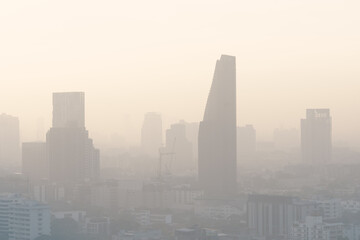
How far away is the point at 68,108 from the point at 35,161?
3.64 m

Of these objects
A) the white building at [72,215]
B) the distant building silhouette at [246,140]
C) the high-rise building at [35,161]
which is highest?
the distant building silhouette at [246,140]

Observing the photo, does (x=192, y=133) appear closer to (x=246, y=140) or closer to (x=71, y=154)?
(x=246, y=140)

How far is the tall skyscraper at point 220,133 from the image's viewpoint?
3466 cm

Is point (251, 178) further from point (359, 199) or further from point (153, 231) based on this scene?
point (153, 231)

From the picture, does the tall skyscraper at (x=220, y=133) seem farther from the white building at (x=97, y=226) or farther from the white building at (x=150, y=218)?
the white building at (x=97, y=226)

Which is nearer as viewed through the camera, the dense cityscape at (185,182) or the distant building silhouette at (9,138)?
the dense cityscape at (185,182)

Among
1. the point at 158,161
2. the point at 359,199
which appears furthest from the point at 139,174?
the point at 359,199

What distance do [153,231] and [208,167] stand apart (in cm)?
1371

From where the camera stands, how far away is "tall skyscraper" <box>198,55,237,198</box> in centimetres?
3466

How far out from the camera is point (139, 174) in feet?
141

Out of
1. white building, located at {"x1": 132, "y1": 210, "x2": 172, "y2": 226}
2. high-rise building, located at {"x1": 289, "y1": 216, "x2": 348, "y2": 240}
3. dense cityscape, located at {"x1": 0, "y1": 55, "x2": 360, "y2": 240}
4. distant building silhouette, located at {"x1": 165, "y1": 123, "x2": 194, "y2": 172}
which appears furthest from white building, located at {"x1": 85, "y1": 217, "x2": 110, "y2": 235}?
distant building silhouette, located at {"x1": 165, "y1": 123, "x2": 194, "y2": 172}

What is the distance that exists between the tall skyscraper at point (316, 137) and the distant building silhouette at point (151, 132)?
25.0 ft

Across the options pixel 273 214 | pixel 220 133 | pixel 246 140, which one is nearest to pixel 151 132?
pixel 246 140

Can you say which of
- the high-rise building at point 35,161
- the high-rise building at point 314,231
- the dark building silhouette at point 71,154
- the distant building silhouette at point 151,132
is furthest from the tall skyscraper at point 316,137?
the high-rise building at point 314,231
